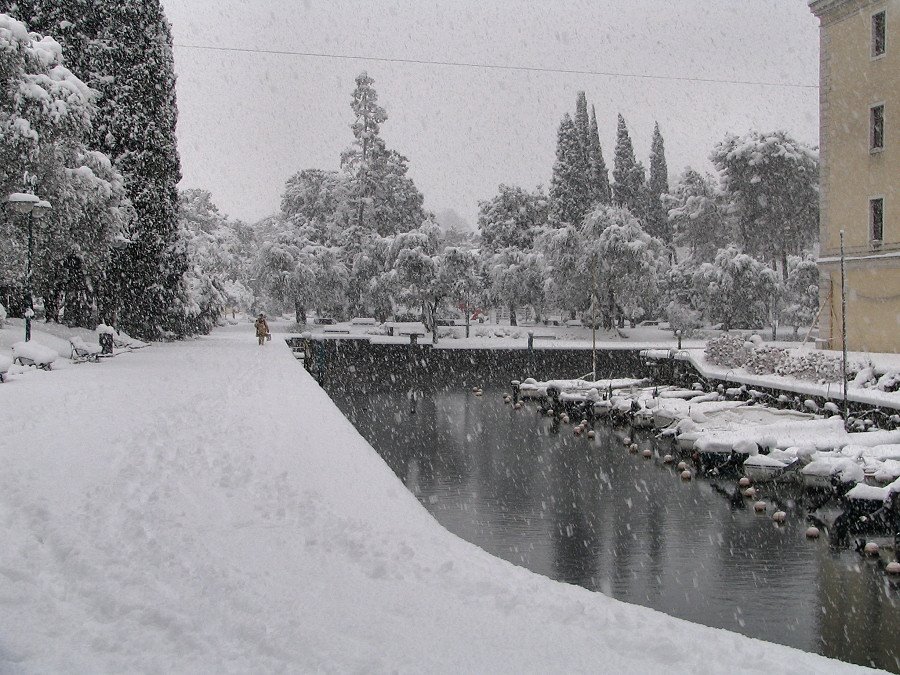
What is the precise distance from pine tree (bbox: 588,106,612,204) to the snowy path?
48.2 m

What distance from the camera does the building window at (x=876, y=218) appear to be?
969 inches

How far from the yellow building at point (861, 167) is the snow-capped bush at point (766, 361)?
2.82 meters

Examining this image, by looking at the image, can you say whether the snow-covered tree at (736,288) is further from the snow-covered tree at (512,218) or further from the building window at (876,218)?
the building window at (876,218)

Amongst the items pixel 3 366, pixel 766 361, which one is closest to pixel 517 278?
pixel 766 361

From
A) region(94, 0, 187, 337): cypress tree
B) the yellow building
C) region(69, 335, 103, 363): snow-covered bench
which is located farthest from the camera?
region(94, 0, 187, 337): cypress tree

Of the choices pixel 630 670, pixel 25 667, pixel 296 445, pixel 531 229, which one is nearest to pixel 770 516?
pixel 296 445

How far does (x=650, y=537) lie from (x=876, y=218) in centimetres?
1868

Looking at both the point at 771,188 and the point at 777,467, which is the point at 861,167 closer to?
the point at 777,467

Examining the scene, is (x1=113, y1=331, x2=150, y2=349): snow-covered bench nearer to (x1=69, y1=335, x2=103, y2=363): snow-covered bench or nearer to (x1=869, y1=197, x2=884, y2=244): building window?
(x1=69, y1=335, x2=103, y2=363): snow-covered bench

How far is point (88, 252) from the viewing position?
2272 cm

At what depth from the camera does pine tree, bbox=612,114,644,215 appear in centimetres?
5769

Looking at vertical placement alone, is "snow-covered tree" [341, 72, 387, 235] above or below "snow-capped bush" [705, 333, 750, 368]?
above

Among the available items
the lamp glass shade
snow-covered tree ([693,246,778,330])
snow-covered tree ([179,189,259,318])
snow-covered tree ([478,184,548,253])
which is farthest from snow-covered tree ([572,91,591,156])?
the lamp glass shade

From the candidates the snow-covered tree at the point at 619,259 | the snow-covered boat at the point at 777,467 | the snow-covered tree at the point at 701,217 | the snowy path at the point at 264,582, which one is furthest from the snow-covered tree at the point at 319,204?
the snowy path at the point at 264,582
